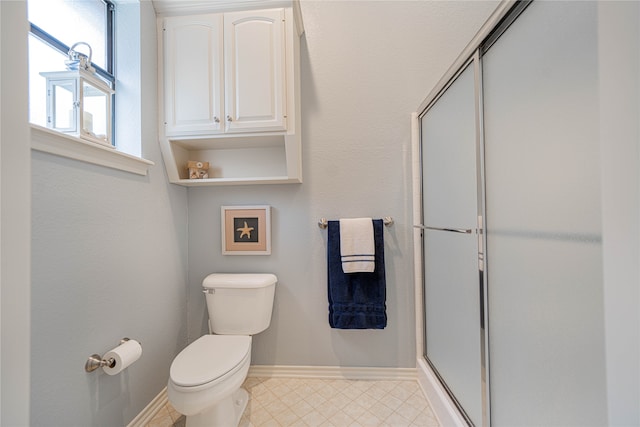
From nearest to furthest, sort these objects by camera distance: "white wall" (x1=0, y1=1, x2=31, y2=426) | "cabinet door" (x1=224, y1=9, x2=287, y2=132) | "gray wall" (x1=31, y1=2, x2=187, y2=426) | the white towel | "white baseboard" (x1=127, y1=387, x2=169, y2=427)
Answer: "white wall" (x1=0, y1=1, x2=31, y2=426) < "gray wall" (x1=31, y1=2, x2=187, y2=426) < "white baseboard" (x1=127, y1=387, x2=169, y2=427) < "cabinet door" (x1=224, y1=9, x2=287, y2=132) < the white towel

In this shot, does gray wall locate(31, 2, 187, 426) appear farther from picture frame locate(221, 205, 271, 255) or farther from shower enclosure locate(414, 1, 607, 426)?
shower enclosure locate(414, 1, 607, 426)

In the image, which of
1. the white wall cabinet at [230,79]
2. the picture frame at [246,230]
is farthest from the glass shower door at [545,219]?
the picture frame at [246,230]

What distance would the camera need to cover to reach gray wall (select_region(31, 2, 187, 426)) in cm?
94

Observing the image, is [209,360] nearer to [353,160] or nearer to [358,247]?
[358,247]

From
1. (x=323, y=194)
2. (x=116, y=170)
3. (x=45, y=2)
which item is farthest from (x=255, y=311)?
(x=45, y=2)

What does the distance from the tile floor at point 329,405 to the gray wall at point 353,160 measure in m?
0.12

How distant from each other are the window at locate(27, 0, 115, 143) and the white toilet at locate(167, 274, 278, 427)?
102cm

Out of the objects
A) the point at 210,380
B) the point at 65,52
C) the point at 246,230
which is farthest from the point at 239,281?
the point at 65,52

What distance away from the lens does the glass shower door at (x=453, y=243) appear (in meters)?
1.06

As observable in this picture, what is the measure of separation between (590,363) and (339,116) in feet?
5.16

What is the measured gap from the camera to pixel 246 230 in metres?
1.77

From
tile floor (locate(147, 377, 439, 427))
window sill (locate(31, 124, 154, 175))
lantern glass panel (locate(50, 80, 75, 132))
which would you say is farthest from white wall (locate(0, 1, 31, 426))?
tile floor (locate(147, 377, 439, 427))

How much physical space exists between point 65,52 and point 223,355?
1560 mm

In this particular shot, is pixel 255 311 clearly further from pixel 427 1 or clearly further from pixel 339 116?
pixel 427 1
